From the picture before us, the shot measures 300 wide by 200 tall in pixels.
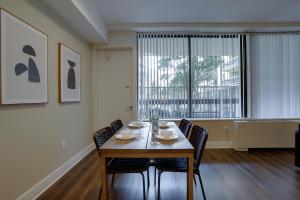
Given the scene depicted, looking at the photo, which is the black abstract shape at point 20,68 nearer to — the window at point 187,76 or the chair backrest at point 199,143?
the chair backrest at point 199,143

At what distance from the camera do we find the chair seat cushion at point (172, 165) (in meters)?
2.24

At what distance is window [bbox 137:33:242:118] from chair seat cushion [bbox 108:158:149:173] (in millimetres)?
2344

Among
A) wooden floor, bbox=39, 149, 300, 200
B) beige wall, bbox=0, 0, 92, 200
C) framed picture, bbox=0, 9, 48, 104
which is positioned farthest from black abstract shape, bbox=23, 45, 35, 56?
wooden floor, bbox=39, 149, 300, 200

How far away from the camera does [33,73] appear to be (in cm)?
243

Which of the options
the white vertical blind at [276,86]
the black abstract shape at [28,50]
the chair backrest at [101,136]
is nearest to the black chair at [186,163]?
the chair backrest at [101,136]

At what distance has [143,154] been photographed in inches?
76.6

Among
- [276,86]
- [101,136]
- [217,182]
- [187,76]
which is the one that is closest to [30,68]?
[101,136]

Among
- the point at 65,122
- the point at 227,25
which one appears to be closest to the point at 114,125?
the point at 65,122

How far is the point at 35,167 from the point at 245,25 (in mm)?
4493

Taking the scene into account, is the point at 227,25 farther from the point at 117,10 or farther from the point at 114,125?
the point at 114,125

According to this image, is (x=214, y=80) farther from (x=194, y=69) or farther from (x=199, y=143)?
(x=199, y=143)

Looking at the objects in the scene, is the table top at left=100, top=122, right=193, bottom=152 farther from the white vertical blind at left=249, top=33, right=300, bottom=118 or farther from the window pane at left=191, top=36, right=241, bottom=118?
the white vertical blind at left=249, top=33, right=300, bottom=118

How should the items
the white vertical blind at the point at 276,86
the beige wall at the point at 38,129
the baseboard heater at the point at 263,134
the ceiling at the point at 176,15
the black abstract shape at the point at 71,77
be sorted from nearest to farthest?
the beige wall at the point at 38,129 < the ceiling at the point at 176,15 < the black abstract shape at the point at 71,77 < the baseboard heater at the point at 263,134 < the white vertical blind at the point at 276,86

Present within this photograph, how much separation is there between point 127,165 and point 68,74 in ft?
6.19
